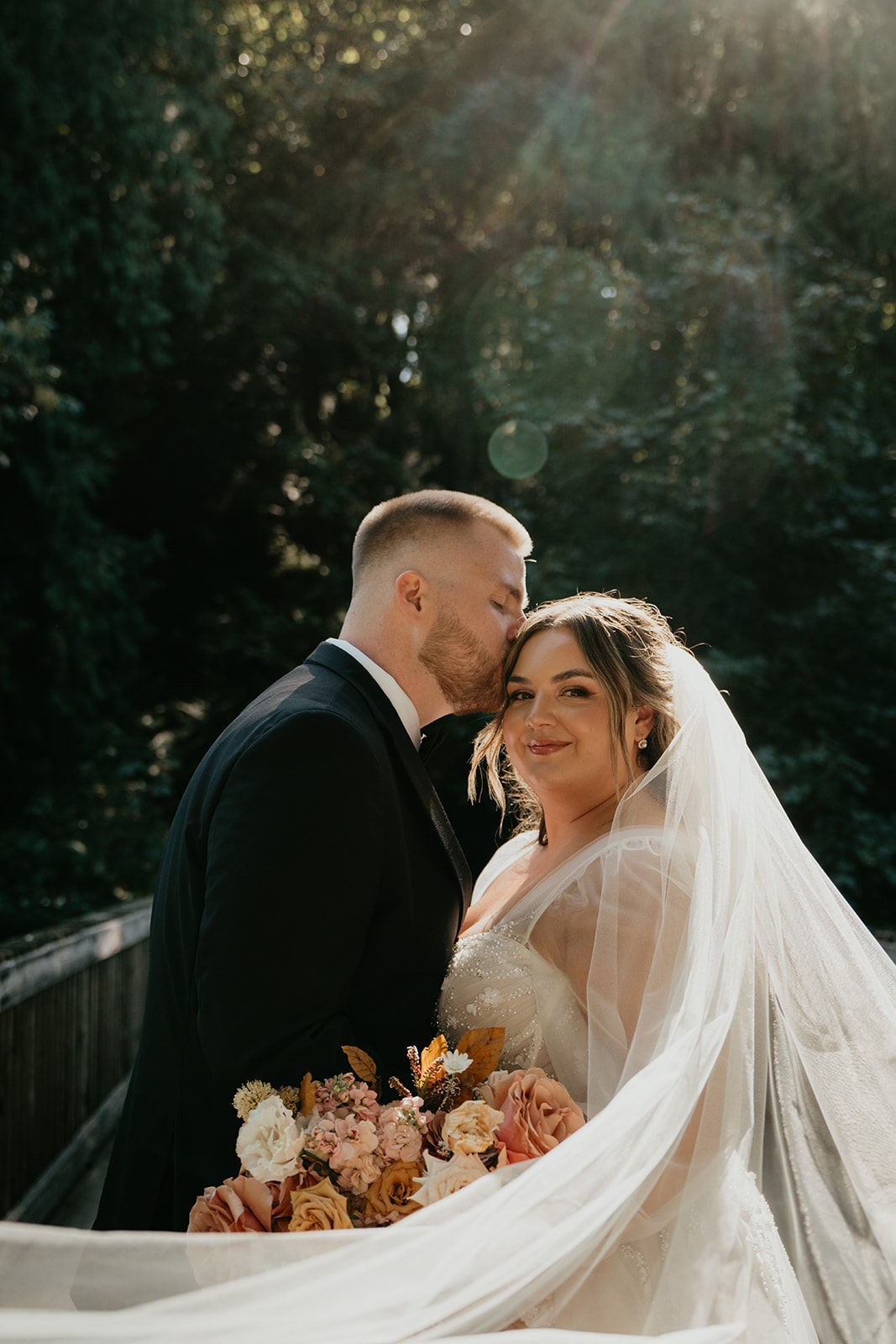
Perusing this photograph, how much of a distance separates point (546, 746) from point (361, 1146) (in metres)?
1.30

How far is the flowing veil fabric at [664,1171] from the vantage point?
1.59 meters

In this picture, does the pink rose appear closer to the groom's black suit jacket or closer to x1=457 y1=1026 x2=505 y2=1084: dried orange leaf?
the groom's black suit jacket

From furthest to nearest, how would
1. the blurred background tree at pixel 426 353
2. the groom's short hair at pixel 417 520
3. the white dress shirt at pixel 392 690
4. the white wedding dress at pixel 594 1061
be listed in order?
the blurred background tree at pixel 426 353, the groom's short hair at pixel 417 520, the white dress shirt at pixel 392 690, the white wedding dress at pixel 594 1061

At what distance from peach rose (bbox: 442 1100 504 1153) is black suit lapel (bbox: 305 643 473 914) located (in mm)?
616

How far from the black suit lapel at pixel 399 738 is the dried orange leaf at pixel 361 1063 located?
1.79 feet

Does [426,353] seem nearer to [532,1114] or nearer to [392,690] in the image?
[392,690]

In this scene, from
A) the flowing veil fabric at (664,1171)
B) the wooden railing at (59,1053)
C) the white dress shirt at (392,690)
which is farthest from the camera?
the wooden railing at (59,1053)

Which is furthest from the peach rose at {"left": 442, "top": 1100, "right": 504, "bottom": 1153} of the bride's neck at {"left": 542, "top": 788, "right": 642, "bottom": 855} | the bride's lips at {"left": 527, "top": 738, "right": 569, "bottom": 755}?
the bride's lips at {"left": 527, "top": 738, "right": 569, "bottom": 755}

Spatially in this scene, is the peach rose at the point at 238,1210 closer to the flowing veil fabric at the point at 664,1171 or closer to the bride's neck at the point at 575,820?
the flowing veil fabric at the point at 664,1171

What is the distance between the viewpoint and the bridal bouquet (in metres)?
1.87

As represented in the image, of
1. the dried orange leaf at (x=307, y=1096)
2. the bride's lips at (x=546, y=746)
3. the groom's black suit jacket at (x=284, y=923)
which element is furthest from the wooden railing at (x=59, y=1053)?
the dried orange leaf at (x=307, y=1096)

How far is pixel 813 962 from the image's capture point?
94.8 inches

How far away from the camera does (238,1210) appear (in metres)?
1.85

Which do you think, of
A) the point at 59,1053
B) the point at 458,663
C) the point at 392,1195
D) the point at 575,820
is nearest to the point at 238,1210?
the point at 392,1195
